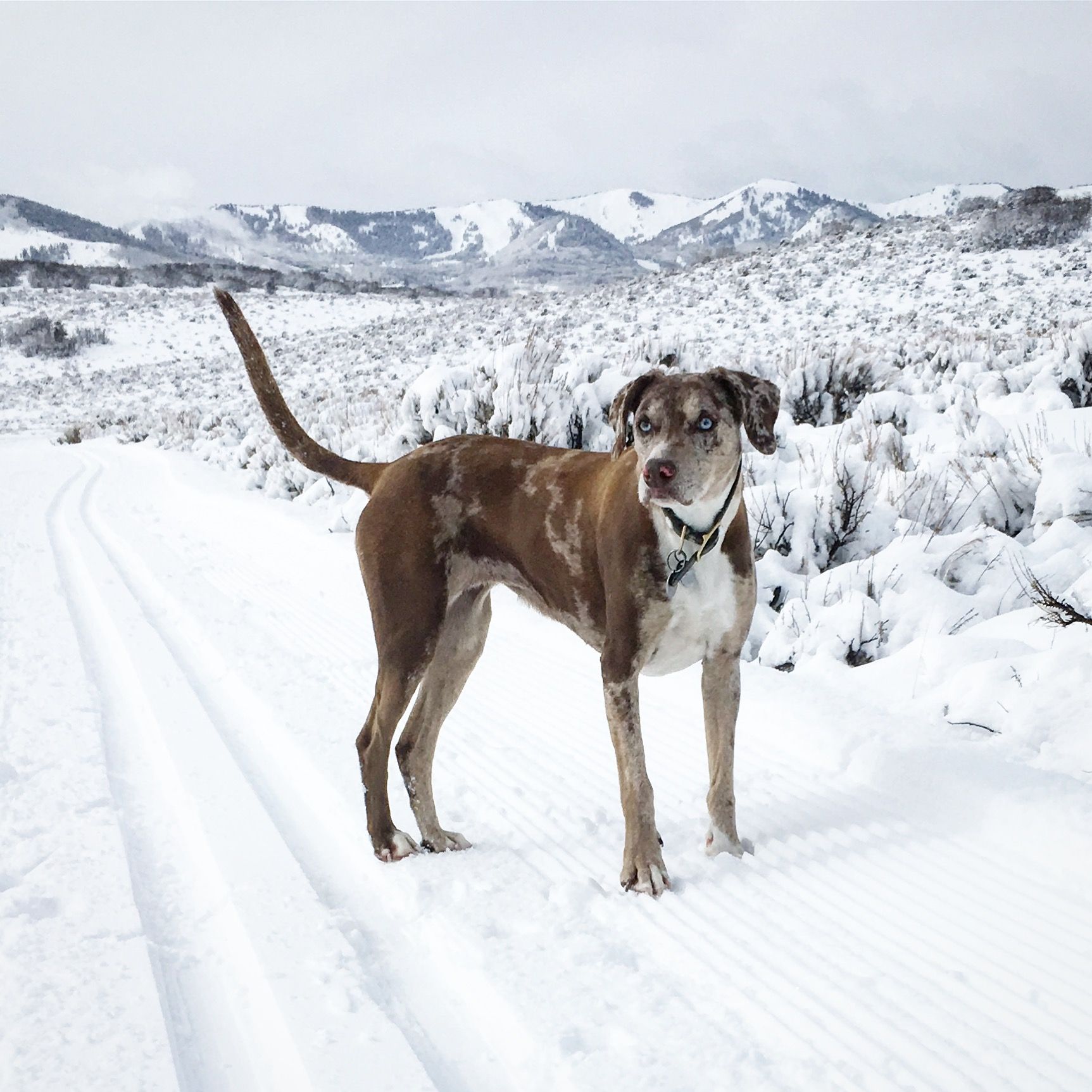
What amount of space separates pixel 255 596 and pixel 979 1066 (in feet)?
16.8

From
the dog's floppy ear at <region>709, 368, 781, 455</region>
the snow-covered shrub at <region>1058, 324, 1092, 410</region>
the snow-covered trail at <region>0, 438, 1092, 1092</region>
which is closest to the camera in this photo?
the snow-covered trail at <region>0, 438, 1092, 1092</region>

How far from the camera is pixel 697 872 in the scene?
2.61m

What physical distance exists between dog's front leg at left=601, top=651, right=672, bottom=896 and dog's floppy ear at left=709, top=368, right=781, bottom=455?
0.83 metres

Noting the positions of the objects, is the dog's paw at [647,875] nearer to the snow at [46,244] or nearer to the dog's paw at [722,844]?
the dog's paw at [722,844]

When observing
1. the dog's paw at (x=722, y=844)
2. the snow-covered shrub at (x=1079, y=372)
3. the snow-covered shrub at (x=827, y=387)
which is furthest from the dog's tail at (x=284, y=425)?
the snow-covered shrub at (x=1079, y=372)

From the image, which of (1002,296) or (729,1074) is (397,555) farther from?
(1002,296)

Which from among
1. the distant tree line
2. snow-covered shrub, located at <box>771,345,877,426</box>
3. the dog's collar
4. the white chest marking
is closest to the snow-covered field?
the white chest marking

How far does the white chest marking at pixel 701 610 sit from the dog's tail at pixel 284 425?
50.2 inches

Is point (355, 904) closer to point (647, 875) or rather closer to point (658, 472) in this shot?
point (647, 875)

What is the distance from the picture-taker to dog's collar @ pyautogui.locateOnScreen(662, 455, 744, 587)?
248cm

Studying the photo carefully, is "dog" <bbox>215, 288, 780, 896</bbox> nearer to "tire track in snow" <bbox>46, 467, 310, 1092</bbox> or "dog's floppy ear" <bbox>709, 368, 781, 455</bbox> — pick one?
"dog's floppy ear" <bbox>709, 368, 781, 455</bbox>

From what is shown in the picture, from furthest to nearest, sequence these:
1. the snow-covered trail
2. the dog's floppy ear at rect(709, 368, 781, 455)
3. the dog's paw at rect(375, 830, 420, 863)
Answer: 1. the dog's paw at rect(375, 830, 420, 863)
2. the dog's floppy ear at rect(709, 368, 781, 455)
3. the snow-covered trail

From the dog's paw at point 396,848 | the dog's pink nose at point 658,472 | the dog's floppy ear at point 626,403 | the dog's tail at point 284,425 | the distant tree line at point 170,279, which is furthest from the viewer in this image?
the distant tree line at point 170,279

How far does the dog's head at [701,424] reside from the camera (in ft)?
7.76
